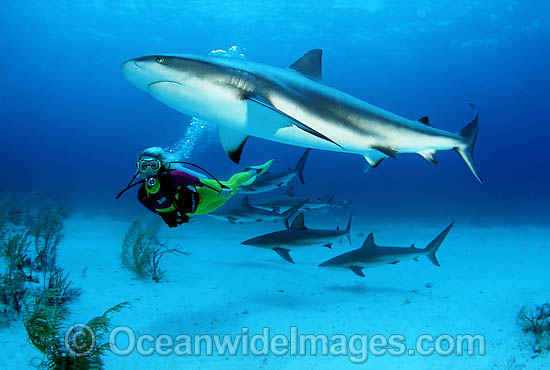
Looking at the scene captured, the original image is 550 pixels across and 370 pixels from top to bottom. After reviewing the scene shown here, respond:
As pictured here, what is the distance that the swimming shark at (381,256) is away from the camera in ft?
20.8

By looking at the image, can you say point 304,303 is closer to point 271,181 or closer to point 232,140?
point 271,181

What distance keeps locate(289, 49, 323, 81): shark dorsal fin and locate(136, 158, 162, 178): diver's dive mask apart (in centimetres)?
165

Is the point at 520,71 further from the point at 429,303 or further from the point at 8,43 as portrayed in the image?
the point at 8,43

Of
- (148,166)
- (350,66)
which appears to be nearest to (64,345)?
(148,166)

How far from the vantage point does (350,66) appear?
4450 centimetres

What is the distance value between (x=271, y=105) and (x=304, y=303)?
4801mm

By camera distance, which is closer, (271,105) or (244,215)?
(271,105)

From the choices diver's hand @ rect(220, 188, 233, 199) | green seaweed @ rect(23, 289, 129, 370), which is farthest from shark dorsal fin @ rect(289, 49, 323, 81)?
green seaweed @ rect(23, 289, 129, 370)

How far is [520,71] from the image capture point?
181ft

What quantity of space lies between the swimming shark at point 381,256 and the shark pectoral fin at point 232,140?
4362 millimetres

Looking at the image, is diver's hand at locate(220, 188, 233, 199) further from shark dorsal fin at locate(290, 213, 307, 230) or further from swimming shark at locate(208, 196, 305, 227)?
swimming shark at locate(208, 196, 305, 227)

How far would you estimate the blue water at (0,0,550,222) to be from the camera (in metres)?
30.6

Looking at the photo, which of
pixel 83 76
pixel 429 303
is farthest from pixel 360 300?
pixel 83 76

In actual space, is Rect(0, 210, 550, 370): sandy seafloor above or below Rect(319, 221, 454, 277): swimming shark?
below
